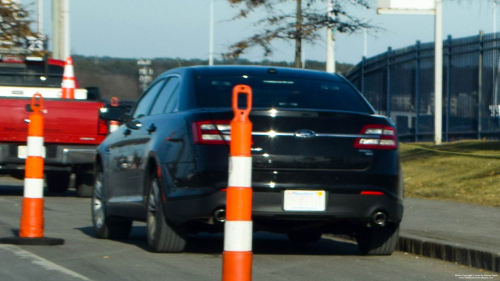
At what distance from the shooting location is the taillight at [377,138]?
709 cm

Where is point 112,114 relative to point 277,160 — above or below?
above

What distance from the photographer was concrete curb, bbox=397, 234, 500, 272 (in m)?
7.01

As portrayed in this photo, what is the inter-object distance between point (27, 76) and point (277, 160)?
12.2 meters

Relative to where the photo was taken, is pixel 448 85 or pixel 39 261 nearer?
pixel 39 261

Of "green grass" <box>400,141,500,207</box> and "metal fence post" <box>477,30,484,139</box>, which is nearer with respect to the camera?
"green grass" <box>400,141,500,207</box>

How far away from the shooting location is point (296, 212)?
22.4 ft

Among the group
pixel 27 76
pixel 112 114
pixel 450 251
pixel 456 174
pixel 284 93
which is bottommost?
pixel 450 251

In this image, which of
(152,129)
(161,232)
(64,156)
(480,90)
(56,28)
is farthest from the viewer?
(56,28)

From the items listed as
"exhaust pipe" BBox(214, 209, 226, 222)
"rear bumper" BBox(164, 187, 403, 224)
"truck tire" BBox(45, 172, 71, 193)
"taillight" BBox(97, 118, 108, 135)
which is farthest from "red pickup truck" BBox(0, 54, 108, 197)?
"exhaust pipe" BBox(214, 209, 226, 222)

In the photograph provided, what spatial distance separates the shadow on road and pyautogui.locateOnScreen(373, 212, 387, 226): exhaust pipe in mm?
1002

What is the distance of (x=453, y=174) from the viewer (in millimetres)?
14898

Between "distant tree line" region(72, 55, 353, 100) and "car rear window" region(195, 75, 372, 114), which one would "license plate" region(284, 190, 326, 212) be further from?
"distant tree line" region(72, 55, 353, 100)

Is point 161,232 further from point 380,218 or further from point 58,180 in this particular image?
point 58,180

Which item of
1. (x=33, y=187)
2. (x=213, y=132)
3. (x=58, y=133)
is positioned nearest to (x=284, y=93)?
(x=213, y=132)
